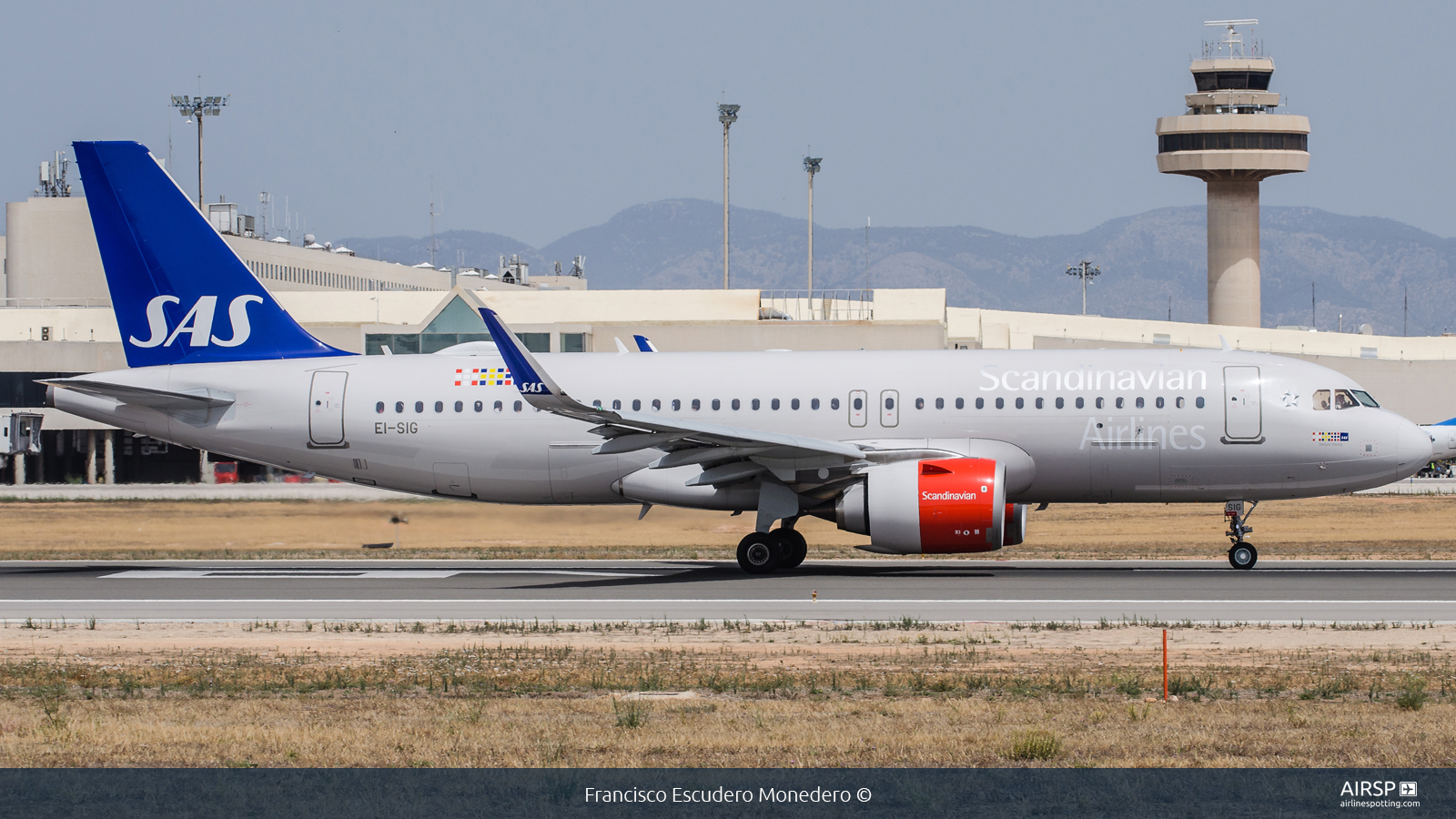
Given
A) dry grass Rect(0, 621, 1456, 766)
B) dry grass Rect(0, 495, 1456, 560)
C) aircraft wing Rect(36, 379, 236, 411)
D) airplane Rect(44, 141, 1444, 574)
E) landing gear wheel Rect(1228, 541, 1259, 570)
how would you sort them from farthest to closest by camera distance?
1. dry grass Rect(0, 495, 1456, 560)
2. aircraft wing Rect(36, 379, 236, 411)
3. landing gear wheel Rect(1228, 541, 1259, 570)
4. airplane Rect(44, 141, 1444, 574)
5. dry grass Rect(0, 621, 1456, 766)

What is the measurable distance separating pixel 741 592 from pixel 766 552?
10.2 feet

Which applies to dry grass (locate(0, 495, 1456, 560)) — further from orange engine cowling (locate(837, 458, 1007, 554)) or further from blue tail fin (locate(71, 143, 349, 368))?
orange engine cowling (locate(837, 458, 1007, 554))

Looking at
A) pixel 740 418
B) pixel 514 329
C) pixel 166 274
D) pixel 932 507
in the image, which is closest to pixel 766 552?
pixel 740 418

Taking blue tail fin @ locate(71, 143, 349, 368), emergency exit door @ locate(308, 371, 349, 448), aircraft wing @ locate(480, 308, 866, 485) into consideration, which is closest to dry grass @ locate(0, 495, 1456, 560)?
emergency exit door @ locate(308, 371, 349, 448)

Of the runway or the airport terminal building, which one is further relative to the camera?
the airport terminal building

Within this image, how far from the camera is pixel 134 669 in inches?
710

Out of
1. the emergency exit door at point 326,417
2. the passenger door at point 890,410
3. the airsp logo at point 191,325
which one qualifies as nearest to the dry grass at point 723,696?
the passenger door at point 890,410

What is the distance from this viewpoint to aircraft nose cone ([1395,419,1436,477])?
92.3 ft

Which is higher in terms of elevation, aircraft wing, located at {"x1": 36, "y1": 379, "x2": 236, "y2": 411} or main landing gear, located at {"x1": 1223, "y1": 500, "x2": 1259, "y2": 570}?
aircraft wing, located at {"x1": 36, "y1": 379, "x2": 236, "y2": 411}

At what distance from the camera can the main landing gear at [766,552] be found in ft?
95.2

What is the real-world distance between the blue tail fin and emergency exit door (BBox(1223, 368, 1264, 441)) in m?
17.8

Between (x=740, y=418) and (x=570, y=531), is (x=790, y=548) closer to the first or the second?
(x=740, y=418)
